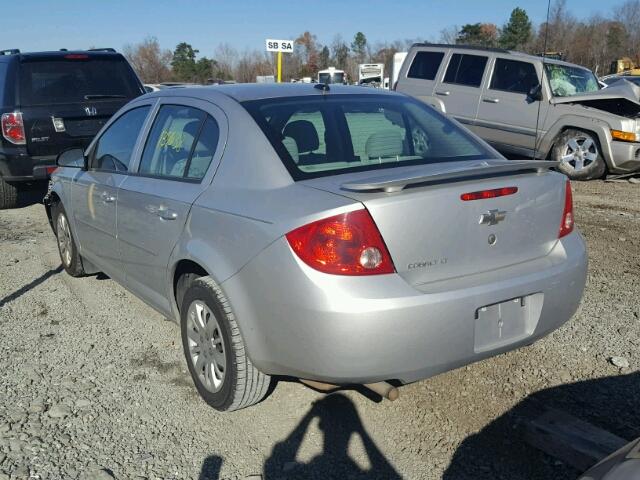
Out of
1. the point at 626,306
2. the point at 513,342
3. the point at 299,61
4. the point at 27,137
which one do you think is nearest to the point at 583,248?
the point at 513,342

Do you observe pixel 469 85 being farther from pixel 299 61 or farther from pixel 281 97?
pixel 299 61

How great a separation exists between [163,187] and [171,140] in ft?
1.15

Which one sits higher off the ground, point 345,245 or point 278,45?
point 278,45

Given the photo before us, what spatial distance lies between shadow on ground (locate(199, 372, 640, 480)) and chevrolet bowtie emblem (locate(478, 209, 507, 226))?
3.27ft

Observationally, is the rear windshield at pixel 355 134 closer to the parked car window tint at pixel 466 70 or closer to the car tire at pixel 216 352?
the car tire at pixel 216 352

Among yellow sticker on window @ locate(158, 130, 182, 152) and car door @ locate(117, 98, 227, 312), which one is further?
yellow sticker on window @ locate(158, 130, 182, 152)

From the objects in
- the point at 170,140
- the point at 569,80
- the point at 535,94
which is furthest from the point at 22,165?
the point at 569,80

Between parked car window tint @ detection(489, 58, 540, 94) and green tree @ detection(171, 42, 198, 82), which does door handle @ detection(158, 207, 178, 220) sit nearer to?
parked car window tint @ detection(489, 58, 540, 94)

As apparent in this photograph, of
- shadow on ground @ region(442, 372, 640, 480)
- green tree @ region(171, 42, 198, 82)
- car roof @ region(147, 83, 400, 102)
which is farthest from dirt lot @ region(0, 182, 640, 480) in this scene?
green tree @ region(171, 42, 198, 82)

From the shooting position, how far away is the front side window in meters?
9.95

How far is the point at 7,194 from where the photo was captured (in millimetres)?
8242

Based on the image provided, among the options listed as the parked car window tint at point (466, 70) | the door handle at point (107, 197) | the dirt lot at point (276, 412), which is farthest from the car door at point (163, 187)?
the parked car window tint at point (466, 70)

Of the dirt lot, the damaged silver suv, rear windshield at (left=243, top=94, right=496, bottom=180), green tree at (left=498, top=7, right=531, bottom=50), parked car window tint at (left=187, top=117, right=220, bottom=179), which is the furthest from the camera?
green tree at (left=498, top=7, right=531, bottom=50)

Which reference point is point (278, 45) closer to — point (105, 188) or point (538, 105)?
point (538, 105)
